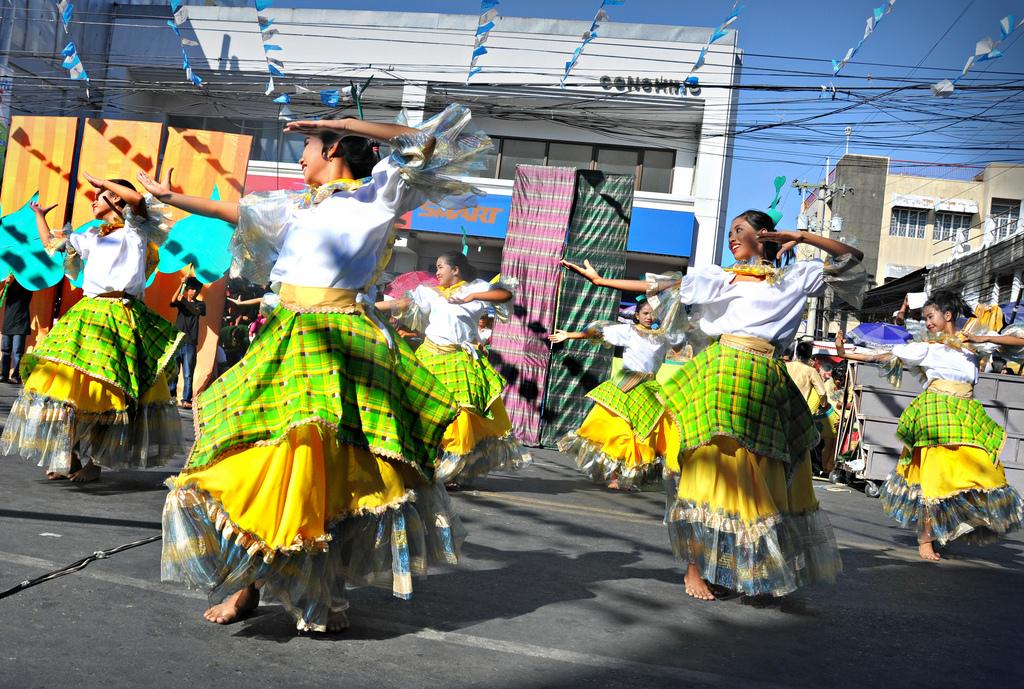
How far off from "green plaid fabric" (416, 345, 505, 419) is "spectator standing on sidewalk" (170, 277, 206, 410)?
5685 millimetres

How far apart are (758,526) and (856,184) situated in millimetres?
41079

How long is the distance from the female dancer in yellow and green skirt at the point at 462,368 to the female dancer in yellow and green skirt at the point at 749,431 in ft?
9.79

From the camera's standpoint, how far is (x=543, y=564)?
515 centimetres

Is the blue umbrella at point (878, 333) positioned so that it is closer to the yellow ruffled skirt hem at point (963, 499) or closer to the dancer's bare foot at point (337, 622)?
the yellow ruffled skirt hem at point (963, 499)

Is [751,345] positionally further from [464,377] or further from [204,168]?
[204,168]

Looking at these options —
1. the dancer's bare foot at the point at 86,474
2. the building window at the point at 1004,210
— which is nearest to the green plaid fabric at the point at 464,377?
the dancer's bare foot at the point at 86,474

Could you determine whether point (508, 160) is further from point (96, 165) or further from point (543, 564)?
point (543, 564)

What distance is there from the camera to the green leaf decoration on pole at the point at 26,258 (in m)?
13.4

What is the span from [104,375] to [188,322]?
23.7 ft

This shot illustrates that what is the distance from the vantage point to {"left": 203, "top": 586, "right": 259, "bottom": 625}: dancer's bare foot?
11.5ft

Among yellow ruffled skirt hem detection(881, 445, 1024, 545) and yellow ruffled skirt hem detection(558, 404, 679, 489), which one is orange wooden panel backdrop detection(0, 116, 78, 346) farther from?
yellow ruffled skirt hem detection(881, 445, 1024, 545)

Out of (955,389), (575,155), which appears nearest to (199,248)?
(955,389)

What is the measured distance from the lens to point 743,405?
192 inches

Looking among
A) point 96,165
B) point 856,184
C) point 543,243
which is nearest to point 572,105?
point 543,243
